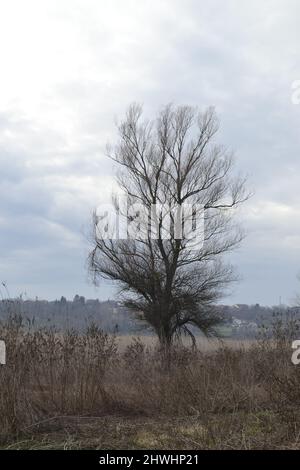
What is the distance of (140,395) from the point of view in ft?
28.9

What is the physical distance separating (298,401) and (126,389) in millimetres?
2802

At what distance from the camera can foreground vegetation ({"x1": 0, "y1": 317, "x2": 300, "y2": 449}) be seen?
239 inches

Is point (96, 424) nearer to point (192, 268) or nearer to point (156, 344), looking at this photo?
point (156, 344)

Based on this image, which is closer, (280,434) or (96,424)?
(280,434)

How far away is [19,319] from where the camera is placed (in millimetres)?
7570

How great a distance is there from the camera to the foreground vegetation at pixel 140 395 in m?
6.06

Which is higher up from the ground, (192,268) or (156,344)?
(192,268)

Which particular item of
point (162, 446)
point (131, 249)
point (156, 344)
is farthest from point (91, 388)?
point (131, 249)

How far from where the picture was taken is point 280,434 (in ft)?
19.7

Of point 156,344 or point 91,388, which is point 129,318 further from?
point 91,388
